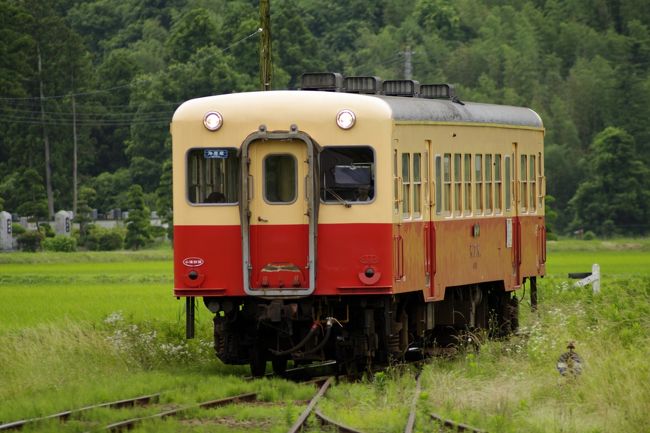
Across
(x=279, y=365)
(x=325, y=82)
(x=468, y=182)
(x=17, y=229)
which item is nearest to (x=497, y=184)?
(x=468, y=182)

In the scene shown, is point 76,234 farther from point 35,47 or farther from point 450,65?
point 450,65

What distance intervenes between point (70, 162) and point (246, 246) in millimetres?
84048

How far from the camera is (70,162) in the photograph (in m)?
102

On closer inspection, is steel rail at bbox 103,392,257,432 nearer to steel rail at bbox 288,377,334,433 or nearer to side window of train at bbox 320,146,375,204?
steel rail at bbox 288,377,334,433

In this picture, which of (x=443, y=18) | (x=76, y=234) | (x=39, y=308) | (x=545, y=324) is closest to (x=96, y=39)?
(x=443, y=18)

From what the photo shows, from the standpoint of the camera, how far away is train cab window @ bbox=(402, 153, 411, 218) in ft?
64.6

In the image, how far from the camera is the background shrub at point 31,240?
80.1m

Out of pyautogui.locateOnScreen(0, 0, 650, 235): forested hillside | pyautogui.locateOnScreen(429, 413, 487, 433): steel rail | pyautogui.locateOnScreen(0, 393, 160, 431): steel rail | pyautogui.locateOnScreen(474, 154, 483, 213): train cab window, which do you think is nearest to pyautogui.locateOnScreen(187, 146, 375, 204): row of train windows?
pyautogui.locateOnScreen(0, 393, 160, 431): steel rail

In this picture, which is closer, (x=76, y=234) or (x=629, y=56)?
(x=76, y=234)

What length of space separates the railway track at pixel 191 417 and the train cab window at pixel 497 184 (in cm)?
615

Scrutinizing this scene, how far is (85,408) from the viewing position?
52.6ft

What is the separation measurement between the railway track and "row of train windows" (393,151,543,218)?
293cm

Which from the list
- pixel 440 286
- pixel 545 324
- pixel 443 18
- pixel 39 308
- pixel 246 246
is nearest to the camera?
pixel 246 246

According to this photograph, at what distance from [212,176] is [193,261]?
0.93m
